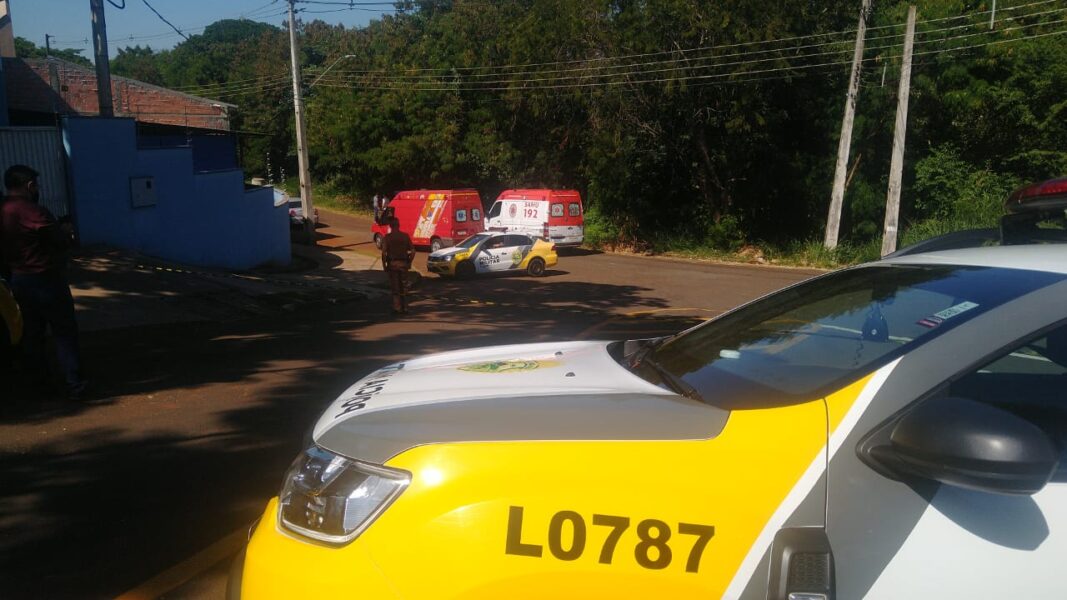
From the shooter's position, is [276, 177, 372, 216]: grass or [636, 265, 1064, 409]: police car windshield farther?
[276, 177, 372, 216]: grass

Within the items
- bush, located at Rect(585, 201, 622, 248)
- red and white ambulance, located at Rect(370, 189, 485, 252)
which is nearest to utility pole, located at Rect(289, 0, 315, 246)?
red and white ambulance, located at Rect(370, 189, 485, 252)

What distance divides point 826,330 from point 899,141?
25467 millimetres

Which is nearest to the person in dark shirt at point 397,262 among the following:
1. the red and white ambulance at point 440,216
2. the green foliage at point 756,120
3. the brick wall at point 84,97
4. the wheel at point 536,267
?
the wheel at point 536,267

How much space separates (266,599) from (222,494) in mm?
3016

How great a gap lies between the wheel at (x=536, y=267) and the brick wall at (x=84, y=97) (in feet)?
39.0

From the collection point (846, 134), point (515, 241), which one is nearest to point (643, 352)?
point (515, 241)

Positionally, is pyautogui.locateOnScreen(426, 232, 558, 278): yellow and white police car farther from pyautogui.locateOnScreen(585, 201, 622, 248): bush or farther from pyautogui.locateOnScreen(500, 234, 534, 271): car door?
pyautogui.locateOnScreen(585, 201, 622, 248): bush

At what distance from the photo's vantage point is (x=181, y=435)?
20.5 ft

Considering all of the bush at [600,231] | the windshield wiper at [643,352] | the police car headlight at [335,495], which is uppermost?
the windshield wiper at [643,352]

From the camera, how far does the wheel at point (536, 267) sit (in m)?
25.7

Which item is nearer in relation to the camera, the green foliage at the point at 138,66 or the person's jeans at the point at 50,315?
the person's jeans at the point at 50,315

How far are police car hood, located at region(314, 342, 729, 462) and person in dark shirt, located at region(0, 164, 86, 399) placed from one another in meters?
4.75

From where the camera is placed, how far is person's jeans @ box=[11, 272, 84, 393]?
21.6 feet

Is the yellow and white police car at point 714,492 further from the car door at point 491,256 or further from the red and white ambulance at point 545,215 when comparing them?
the red and white ambulance at point 545,215
